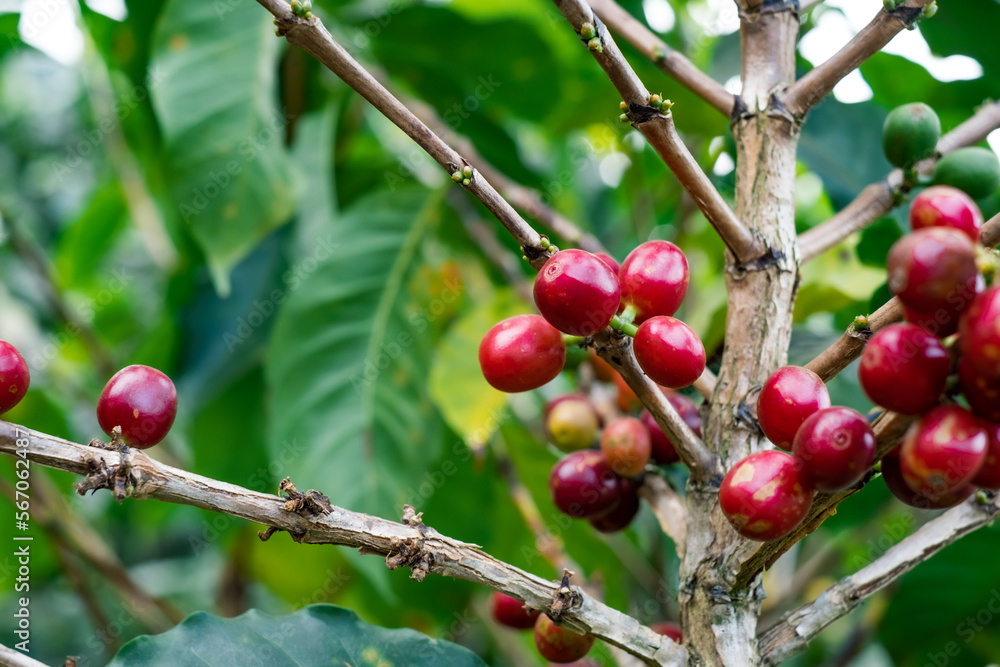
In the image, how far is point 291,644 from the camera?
0.78 meters

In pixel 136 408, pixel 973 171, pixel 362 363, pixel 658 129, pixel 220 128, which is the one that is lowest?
pixel 136 408

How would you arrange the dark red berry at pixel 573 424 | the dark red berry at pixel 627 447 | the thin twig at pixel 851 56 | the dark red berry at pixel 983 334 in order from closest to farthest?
the dark red berry at pixel 983 334, the thin twig at pixel 851 56, the dark red berry at pixel 627 447, the dark red berry at pixel 573 424

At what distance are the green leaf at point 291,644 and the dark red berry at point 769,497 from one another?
391 millimetres

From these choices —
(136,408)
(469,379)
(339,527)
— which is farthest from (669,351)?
(469,379)

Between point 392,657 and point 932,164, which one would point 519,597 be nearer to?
point 392,657

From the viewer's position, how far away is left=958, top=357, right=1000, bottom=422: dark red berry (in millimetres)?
448

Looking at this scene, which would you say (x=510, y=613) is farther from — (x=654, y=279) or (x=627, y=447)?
(x=654, y=279)

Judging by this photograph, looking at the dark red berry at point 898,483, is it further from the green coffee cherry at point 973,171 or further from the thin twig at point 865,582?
the green coffee cherry at point 973,171

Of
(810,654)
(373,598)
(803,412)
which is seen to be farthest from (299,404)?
(810,654)

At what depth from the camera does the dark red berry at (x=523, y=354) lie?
2.31 feet

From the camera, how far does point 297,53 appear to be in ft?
6.18
